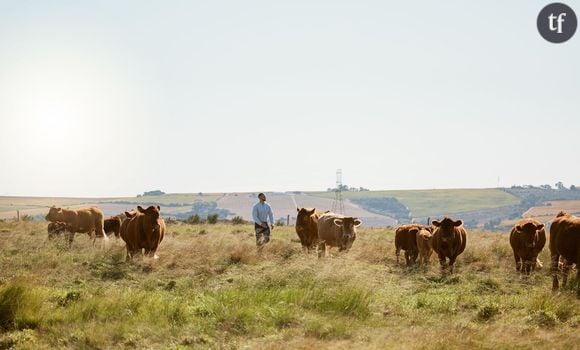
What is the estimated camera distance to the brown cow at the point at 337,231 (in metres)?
19.3

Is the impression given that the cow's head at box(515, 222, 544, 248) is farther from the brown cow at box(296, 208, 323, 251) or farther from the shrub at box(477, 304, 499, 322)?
the brown cow at box(296, 208, 323, 251)

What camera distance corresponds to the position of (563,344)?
8.30m

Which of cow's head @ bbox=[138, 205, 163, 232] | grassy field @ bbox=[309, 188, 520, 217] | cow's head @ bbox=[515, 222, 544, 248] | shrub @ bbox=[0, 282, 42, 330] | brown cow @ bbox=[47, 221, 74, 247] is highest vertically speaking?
cow's head @ bbox=[138, 205, 163, 232]

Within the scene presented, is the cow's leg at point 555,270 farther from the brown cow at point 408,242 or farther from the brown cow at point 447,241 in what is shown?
the brown cow at point 408,242

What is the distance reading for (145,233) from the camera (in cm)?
1820

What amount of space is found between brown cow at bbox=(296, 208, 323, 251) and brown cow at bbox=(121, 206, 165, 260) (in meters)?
4.42

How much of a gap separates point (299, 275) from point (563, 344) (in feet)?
18.4

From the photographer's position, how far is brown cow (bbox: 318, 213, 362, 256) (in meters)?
19.3

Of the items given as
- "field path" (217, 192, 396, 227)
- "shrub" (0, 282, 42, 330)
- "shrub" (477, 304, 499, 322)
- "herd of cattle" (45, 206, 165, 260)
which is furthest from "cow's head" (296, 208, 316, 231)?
"field path" (217, 192, 396, 227)

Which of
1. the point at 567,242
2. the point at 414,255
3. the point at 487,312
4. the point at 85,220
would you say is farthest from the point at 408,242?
the point at 85,220

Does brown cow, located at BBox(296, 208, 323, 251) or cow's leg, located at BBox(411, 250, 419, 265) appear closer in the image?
cow's leg, located at BBox(411, 250, 419, 265)

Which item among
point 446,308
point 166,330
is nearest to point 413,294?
point 446,308

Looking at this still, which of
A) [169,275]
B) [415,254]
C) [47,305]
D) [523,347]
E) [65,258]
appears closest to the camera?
[523,347]

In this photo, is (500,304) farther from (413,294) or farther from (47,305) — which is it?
(47,305)
